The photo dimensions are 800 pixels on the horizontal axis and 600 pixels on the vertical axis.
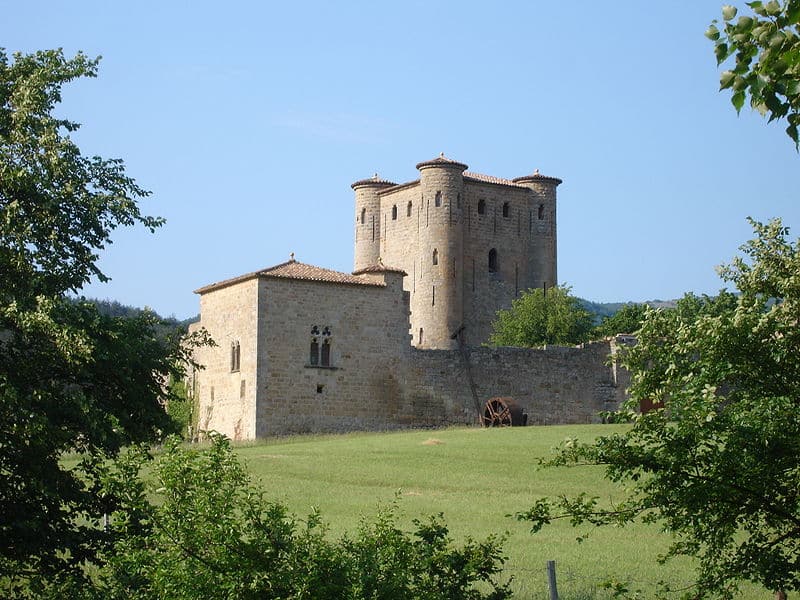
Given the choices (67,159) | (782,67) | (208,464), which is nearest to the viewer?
(782,67)

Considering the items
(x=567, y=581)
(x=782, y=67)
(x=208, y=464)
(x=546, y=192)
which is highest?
(x=546, y=192)

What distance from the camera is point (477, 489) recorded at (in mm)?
26016

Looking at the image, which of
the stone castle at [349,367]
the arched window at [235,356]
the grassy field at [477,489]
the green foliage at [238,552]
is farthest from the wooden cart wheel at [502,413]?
the green foliage at [238,552]

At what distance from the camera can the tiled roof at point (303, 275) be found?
1618 inches

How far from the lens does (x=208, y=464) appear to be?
35.8ft

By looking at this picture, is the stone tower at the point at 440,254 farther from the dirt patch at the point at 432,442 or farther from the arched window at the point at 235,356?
the dirt patch at the point at 432,442

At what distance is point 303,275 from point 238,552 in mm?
31155

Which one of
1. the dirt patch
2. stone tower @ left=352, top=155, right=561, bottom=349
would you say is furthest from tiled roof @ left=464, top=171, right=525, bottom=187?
the dirt patch

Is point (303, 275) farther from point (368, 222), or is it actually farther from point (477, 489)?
point (368, 222)

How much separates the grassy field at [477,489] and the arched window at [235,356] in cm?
400

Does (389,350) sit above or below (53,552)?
above

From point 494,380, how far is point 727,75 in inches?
1481

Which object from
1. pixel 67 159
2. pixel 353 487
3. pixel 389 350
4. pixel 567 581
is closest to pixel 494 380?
pixel 389 350

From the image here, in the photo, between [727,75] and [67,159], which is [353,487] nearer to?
[67,159]
